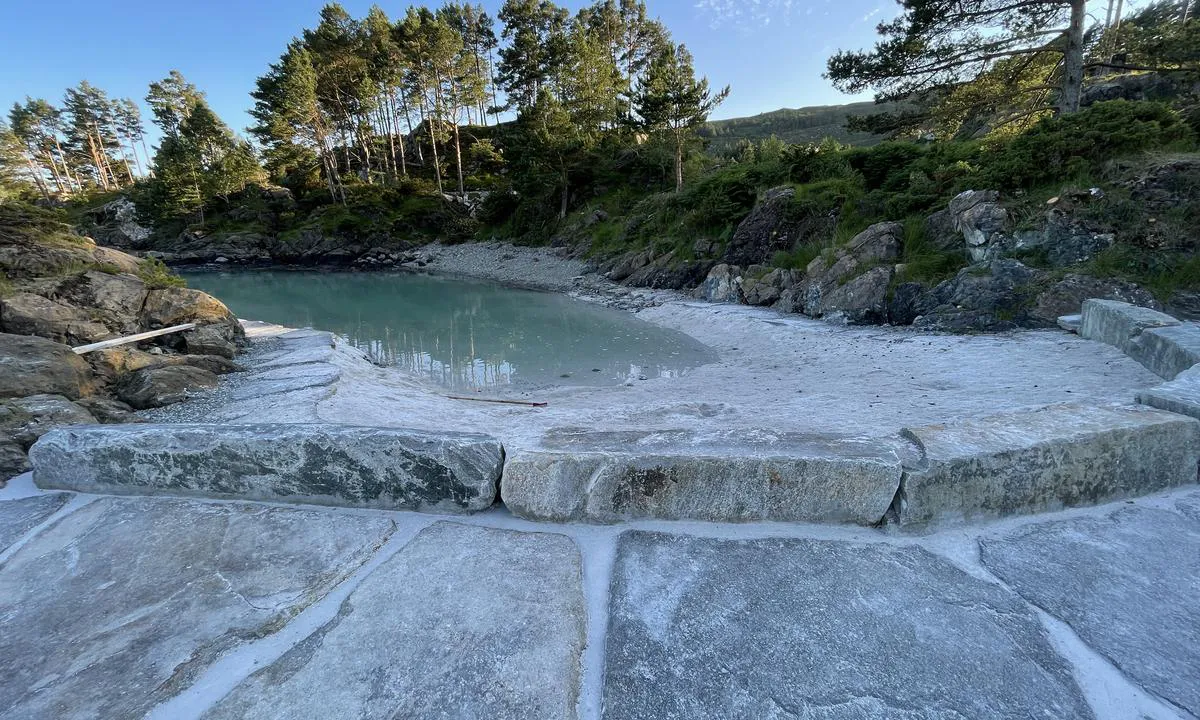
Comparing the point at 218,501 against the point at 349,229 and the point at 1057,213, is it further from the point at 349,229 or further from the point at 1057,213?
the point at 349,229

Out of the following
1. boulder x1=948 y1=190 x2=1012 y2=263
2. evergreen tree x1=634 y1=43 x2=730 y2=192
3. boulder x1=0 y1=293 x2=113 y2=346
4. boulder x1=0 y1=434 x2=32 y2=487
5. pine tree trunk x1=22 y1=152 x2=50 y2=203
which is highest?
pine tree trunk x1=22 y1=152 x2=50 y2=203

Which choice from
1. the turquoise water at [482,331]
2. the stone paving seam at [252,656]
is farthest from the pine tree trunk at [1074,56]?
the stone paving seam at [252,656]

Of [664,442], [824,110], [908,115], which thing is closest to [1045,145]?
[908,115]

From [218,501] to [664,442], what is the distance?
188 cm

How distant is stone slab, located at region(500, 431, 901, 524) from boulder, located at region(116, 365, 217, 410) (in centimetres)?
537

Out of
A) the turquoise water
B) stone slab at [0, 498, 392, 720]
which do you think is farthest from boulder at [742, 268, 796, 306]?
stone slab at [0, 498, 392, 720]

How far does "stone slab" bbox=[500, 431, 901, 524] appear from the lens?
1.72 m

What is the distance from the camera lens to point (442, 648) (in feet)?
4.08

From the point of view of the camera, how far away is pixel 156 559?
1.61 m

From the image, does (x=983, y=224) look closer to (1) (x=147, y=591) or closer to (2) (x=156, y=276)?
(1) (x=147, y=591)

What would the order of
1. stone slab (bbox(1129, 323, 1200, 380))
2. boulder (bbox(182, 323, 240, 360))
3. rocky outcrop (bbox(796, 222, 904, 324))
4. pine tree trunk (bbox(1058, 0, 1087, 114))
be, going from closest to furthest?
stone slab (bbox(1129, 323, 1200, 380))
boulder (bbox(182, 323, 240, 360))
rocky outcrop (bbox(796, 222, 904, 324))
pine tree trunk (bbox(1058, 0, 1087, 114))

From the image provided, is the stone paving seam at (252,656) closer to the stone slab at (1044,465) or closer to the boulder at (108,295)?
the stone slab at (1044,465)

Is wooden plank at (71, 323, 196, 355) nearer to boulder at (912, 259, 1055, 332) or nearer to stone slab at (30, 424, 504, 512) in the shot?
stone slab at (30, 424, 504, 512)

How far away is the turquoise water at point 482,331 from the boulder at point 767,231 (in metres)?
4.04
